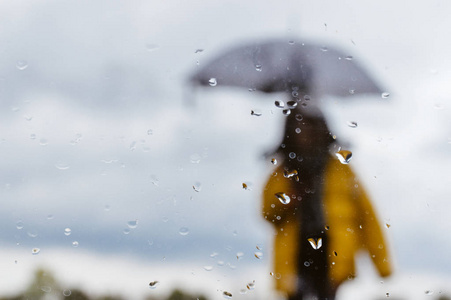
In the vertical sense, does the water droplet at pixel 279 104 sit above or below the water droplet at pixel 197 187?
above

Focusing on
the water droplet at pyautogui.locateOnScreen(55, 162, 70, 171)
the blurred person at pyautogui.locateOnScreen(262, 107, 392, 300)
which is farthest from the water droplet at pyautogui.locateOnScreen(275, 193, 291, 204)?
the water droplet at pyautogui.locateOnScreen(55, 162, 70, 171)

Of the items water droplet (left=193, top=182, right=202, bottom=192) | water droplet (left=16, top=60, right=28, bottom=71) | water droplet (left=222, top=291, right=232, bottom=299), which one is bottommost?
water droplet (left=222, top=291, right=232, bottom=299)

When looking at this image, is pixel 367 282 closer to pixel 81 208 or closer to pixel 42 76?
pixel 81 208

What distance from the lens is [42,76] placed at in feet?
3.40

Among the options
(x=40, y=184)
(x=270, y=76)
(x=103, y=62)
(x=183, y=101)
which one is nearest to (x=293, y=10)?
(x=270, y=76)

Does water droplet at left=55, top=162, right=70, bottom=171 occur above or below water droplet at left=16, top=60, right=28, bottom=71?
below

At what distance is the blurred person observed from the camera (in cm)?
99

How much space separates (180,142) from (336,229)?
15.7 inches

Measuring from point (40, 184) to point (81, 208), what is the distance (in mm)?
108

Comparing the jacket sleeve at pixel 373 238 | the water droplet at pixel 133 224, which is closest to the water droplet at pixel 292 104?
the jacket sleeve at pixel 373 238

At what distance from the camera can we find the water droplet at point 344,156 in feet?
3.37

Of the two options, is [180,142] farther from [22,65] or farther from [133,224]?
[22,65]

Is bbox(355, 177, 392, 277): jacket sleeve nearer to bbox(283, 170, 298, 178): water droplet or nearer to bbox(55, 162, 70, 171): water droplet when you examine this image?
bbox(283, 170, 298, 178): water droplet

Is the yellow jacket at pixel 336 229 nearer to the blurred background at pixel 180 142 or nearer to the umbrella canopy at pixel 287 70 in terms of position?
the blurred background at pixel 180 142
